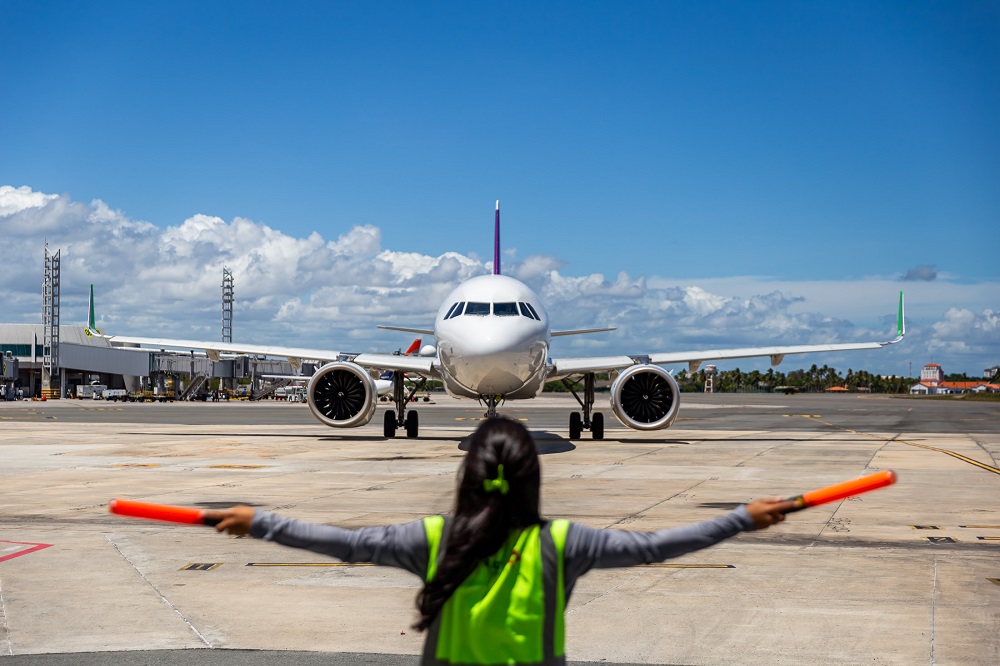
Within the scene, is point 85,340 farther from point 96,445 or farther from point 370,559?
point 370,559

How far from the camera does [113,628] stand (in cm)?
695

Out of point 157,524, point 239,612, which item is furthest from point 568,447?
point 239,612

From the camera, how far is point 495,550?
275cm

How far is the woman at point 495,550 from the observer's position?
2719 mm

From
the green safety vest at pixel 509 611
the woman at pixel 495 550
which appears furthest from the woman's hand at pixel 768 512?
the green safety vest at pixel 509 611

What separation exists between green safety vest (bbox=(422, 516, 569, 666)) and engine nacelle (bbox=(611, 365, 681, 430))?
893 inches

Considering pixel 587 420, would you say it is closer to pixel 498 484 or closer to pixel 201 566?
pixel 201 566

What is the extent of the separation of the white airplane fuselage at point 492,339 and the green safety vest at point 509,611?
18.8 meters

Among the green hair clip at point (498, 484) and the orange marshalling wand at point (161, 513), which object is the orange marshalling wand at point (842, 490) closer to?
the green hair clip at point (498, 484)

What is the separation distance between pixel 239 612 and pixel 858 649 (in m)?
4.23

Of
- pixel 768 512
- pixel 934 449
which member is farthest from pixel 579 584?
pixel 934 449

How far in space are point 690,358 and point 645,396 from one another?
343 cm

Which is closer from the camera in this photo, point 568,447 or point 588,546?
point 588,546

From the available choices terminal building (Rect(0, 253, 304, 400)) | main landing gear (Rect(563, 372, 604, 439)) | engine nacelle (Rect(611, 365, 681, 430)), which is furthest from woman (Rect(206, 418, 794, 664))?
terminal building (Rect(0, 253, 304, 400))
